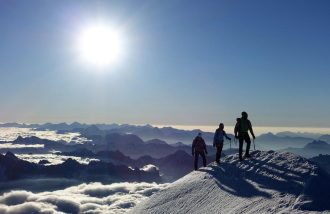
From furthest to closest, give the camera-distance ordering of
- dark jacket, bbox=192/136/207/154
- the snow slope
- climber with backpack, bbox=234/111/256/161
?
1. dark jacket, bbox=192/136/207/154
2. climber with backpack, bbox=234/111/256/161
3. the snow slope

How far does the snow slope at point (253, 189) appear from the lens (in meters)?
21.7

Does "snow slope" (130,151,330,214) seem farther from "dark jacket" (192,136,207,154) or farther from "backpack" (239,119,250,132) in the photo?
"dark jacket" (192,136,207,154)

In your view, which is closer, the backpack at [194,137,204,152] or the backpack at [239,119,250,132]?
the backpack at [239,119,250,132]

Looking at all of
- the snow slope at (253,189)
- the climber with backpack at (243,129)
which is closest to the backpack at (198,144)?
the snow slope at (253,189)

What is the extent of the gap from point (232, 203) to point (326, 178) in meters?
6.29

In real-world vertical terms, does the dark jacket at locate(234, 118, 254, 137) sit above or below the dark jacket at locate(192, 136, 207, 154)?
above

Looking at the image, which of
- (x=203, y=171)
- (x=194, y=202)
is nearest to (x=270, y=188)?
(x=194, y=202)

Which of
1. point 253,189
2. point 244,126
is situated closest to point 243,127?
point 244,126

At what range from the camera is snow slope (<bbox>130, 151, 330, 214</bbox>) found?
853 inches

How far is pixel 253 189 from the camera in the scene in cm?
2525

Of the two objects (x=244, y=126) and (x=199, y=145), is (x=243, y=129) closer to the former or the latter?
(x=244, y=126)

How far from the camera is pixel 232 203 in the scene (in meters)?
24.0

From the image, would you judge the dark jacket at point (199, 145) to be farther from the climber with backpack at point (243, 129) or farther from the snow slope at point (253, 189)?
the climber with backpack at point (243, 129)

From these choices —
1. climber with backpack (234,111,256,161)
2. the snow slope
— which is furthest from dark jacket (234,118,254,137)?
the snow slope
